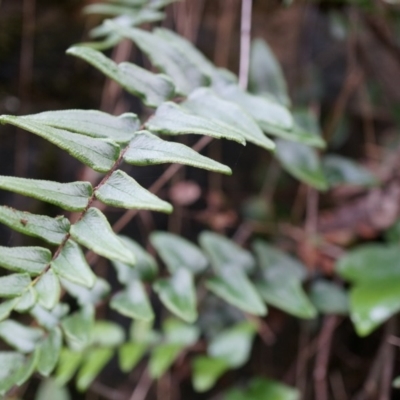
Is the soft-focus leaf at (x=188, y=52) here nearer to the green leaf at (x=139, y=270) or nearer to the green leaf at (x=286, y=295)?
the green leaf at (x=139, y=270)

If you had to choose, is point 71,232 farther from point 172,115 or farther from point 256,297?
point 256,297

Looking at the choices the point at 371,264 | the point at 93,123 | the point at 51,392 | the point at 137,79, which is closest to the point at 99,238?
the point at 93,123

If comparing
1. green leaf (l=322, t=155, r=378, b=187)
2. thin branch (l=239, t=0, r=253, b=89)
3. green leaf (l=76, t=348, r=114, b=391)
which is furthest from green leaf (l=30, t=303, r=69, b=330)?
green leaf (l=322, t=155, r=378, b=187)

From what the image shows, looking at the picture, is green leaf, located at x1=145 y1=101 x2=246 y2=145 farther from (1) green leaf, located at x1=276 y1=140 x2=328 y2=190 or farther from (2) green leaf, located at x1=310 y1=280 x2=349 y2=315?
(2) green leaf, located at x1=310 y1=280 x2=349 y2=315

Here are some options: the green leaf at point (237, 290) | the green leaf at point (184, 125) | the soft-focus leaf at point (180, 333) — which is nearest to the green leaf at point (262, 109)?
the green leaf at point (184, 125)

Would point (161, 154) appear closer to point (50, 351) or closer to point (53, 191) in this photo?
point (53, 191)
